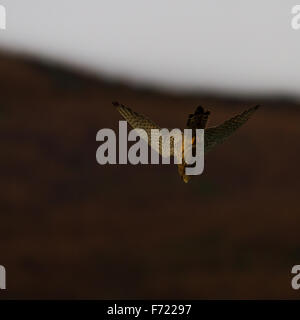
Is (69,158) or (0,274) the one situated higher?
(69,158)

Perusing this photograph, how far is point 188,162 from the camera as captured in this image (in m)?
1.21

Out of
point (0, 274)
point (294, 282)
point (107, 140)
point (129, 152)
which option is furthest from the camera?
point (0, 274)

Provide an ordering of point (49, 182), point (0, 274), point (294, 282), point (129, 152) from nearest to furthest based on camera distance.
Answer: point (129, 152) < point (294, 282) < point (0, 274) < point (49, 182)

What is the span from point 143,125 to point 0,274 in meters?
1.23

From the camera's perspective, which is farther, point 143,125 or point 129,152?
point 129,152

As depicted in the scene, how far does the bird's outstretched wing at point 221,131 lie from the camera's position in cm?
118

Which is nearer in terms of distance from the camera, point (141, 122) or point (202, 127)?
point (202, 127)

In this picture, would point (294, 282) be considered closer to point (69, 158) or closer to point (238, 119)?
point (238, 119)

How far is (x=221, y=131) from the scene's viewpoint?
1233mm

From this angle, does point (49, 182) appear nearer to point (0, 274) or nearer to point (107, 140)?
point (0, 274)

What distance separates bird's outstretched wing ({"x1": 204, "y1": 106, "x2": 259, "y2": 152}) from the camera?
118cm
